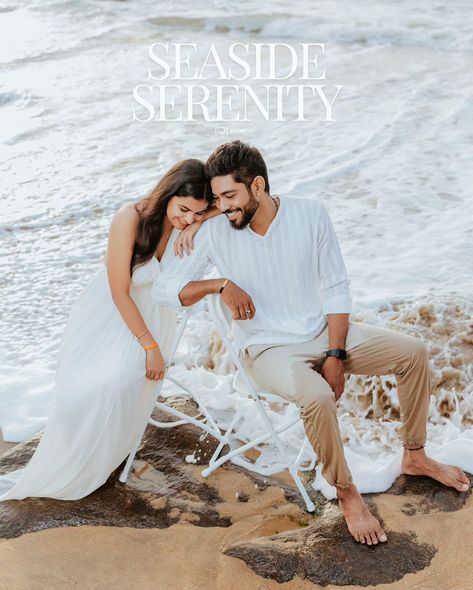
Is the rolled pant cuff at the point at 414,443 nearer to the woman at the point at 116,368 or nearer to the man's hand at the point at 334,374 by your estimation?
the man's hand at the point at 334,374

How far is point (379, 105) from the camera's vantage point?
33.8 feet

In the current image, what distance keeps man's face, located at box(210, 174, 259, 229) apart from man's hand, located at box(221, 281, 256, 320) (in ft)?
0.98

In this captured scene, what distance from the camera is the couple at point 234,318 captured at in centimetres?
348

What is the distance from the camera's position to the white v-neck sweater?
11.6 ft

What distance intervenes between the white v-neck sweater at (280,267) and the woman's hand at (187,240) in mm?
27

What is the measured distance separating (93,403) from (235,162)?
1.24 metres

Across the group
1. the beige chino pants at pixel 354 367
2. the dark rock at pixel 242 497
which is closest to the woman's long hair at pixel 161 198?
the beige chino pants at pixel 354 367

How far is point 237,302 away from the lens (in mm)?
3398

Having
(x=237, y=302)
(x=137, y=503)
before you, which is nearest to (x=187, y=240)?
(x=237, y=302)

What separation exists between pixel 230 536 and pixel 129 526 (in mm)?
446

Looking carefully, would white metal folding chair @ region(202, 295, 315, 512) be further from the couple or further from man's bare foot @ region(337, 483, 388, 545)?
man's bare foot @ region(337, 483, 388, 545)

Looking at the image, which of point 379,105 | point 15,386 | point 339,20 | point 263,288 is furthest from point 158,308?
point 339,20

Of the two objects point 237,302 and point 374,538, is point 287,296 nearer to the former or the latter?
point 237,302

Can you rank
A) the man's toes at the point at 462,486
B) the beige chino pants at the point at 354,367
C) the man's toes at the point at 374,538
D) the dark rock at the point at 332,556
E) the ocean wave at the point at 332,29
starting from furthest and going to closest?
1. the ocean wave at the point at 332,29
2. the man's toes at the point at 462,486
3. the beige chino pants at the point at 354,367
4. the man's toes at the point at 374,538
5. the dark rock at the point at 332,556
